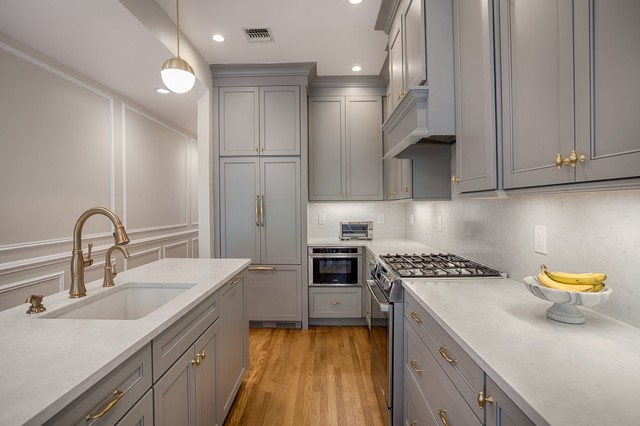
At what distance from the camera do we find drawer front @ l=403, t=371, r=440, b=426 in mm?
1266

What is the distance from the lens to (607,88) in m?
0.76

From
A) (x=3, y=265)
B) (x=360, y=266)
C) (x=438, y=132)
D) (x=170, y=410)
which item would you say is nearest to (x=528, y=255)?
(x=438, y=132)

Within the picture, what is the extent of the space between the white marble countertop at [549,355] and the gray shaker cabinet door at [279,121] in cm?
247

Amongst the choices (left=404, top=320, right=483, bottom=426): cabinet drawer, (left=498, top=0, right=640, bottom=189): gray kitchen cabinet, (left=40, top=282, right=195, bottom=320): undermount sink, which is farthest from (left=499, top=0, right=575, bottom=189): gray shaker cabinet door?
(left=40, top=282, right=195, bottom=320): undermount sink

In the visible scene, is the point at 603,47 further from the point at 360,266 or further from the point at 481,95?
the point at 360,266

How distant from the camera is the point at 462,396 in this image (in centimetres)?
95

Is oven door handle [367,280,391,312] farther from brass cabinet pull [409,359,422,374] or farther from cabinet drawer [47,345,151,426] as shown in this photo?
cabinet drawer [47,345,151,426]

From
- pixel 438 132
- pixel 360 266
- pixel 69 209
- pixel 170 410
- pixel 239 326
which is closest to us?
pixel 170 410

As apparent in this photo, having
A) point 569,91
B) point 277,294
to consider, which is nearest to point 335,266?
point 277,294

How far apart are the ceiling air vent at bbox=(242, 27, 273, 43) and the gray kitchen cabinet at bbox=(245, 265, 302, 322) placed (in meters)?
2.26

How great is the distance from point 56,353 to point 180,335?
0.45 meters

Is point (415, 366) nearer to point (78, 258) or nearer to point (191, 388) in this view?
point (191, 388)

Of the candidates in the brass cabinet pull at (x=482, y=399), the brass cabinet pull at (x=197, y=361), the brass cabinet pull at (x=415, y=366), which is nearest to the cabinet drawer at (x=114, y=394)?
the brass cabinet pull at (x=197, y=361)

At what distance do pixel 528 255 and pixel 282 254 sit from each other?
2.37 metres
